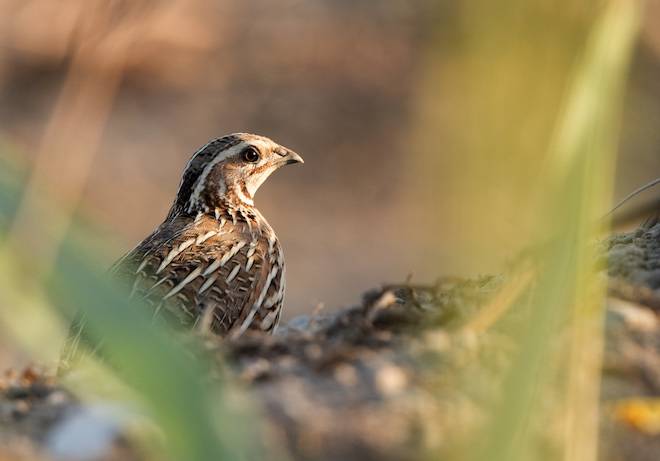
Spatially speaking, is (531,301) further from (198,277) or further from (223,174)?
(223,174)

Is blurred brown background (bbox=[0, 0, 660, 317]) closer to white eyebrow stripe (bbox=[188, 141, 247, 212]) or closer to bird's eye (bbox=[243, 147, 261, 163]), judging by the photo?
bird's eye (bbox=[243, 147, 261, 163])

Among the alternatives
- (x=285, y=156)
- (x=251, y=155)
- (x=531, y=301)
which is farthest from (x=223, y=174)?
(x=531, y=301)

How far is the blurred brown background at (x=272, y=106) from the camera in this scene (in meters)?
16.7

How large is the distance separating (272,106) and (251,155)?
1277cm

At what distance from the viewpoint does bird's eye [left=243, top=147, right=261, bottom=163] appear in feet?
20.9

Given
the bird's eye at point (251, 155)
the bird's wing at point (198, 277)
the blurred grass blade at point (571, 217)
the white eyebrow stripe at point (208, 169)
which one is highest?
the bird's eye at point (251, 155)

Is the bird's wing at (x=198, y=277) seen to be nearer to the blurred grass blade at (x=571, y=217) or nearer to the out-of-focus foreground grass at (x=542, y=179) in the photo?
the out-of-focus foreground grass at (x=542, y=179)

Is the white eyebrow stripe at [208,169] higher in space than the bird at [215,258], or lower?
higher

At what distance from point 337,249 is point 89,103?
388cm

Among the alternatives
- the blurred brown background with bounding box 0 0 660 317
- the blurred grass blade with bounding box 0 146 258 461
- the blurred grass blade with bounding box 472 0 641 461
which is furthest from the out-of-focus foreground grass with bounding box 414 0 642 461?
the blurred brown background with bounding box 0 0 660 317

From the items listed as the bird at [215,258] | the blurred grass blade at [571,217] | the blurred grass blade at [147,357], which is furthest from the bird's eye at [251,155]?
the blurred grass blade at [147,357]

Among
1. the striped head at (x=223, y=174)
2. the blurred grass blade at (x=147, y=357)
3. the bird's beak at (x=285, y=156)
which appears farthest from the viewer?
the bird's beak at (x=285, y=156)

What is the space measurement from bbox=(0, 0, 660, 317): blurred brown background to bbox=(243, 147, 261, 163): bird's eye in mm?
8810

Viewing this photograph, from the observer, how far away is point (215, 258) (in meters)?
5.29
